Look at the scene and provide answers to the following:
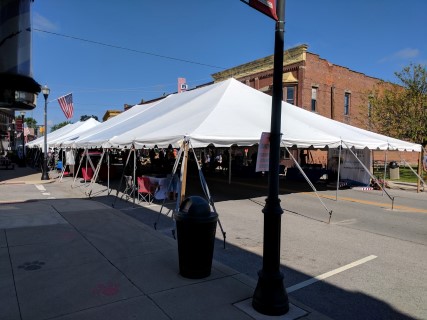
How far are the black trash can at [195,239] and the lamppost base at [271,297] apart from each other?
1.12m

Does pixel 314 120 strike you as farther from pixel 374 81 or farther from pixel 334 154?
pixel 374 81

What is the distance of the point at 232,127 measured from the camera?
1094cm

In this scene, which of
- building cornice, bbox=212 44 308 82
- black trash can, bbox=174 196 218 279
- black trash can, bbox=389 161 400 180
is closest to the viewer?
black trash can, bbox=174 196 218 279

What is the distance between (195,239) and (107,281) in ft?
4.16

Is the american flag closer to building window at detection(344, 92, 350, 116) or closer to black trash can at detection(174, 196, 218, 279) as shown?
black trash can at detection(174, 196, 218, 279)

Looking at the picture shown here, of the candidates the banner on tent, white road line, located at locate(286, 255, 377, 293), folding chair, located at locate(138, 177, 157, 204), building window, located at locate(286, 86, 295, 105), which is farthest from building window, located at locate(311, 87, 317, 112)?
white road line, located at locate(286, 255, 377, 293)

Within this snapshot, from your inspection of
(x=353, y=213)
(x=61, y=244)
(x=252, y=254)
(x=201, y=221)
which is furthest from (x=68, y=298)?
(x=353, y=213)

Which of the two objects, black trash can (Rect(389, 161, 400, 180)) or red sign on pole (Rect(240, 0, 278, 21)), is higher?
red sign on pole (Rect(240, 0, 278, 21))

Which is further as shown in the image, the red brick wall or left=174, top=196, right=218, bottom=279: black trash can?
the red brick wall

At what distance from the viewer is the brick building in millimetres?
28250

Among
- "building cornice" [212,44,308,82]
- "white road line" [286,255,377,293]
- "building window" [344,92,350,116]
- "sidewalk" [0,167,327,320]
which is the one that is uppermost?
"building cornice" [212,44,308,82]

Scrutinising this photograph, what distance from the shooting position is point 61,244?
675 centimetres

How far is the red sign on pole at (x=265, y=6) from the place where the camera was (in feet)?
12.9

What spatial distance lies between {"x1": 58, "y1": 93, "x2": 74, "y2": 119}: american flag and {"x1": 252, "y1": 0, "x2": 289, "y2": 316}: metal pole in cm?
2167
